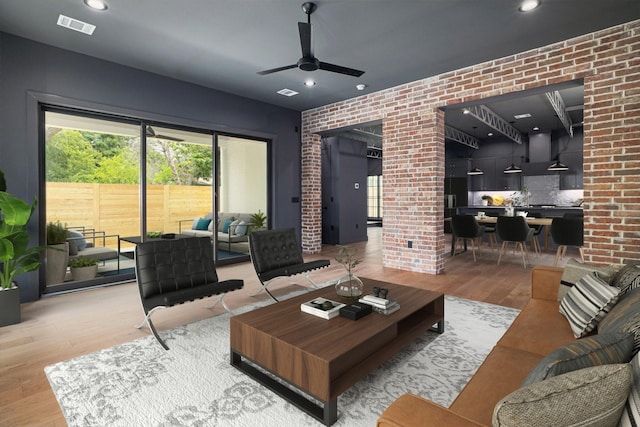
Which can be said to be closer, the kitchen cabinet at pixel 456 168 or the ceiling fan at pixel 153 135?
the ceiling fan at pixel 153 135

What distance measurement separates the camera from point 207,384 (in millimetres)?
2150

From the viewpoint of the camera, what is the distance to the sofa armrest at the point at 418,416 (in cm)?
104

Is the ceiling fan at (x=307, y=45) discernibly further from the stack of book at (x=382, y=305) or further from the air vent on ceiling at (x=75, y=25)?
the stack of book at (x=382, y=305)

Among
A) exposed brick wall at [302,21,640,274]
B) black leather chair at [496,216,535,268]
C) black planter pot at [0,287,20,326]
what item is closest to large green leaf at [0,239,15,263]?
black planter pot at [0,287,20,326]

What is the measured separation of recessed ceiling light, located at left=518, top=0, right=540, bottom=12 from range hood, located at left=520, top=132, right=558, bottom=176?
8.21 m

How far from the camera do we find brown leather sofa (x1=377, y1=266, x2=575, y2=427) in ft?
3.52

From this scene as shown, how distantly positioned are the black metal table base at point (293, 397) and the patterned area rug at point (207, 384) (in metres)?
0.03

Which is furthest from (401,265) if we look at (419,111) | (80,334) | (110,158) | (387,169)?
(110,158)

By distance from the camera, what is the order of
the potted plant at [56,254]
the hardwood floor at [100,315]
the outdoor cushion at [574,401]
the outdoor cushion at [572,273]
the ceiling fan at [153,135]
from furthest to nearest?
1. the ceiling fan at [153,135]
2. the potted plant at [56,254]
3. the outdoor cushion at [572,273]
4. the hardwood floor at [100,315]
5. the outdoor cushion at [574,401]

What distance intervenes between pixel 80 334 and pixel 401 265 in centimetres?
436

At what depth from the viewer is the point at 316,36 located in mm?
3816

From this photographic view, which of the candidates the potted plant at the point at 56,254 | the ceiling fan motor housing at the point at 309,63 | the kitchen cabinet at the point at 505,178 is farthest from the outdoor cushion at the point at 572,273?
the kitchen cabinet at the point at 505,178

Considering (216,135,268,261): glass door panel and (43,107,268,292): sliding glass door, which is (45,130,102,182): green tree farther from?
(216,135,268,261): glass door panel

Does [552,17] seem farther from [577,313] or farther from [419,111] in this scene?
[577,313]
